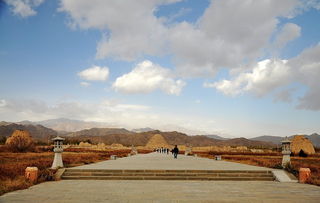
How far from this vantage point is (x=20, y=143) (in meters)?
54.7

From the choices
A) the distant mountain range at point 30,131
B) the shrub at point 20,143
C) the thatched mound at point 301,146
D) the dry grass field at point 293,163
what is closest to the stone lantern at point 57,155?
the dry grass field at point 293,163

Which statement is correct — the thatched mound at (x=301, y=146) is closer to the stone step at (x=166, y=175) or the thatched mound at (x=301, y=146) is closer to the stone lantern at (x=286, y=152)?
the stone lantern at (x=286, y=152)

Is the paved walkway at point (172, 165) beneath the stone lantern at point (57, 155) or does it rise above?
beneath

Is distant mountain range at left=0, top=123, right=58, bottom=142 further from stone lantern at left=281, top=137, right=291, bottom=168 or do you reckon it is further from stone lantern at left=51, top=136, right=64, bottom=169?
stone lantern at left=281, top=137, right=291, bottom=168

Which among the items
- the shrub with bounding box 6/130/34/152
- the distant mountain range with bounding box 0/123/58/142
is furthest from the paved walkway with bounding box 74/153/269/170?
the distant mountain range with bounding box 0/123/58/142

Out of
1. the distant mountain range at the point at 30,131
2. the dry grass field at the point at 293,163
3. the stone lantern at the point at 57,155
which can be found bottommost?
the dry grass field at the point at 293,163

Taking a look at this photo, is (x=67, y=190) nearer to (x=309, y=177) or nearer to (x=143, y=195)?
(x=143, y=195)

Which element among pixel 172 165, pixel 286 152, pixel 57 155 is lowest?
pixel 172 165

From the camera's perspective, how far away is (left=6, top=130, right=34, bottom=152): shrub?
52.7m

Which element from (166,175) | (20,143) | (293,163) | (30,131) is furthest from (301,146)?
(30,131)

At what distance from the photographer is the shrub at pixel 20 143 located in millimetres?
52684

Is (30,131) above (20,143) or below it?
above

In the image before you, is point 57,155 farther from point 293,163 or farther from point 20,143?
point 20,143

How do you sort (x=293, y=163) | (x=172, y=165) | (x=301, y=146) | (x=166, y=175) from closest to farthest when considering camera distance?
(x=166, y=175)
(x=172, y=165)
(x=293, y=163)
(x=301, y=146)
